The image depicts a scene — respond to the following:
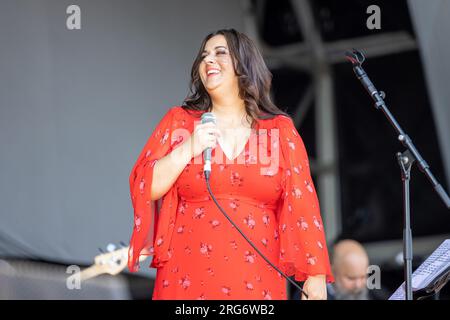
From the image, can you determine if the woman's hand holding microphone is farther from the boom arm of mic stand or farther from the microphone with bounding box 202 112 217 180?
the boom arm of mic stand

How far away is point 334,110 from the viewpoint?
8.84 m

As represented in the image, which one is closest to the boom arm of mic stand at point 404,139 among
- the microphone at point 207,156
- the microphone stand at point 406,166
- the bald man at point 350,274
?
the microphone stand at point 406,166

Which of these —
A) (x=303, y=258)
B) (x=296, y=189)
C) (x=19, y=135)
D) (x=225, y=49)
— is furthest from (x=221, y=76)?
(x=19, y=135)

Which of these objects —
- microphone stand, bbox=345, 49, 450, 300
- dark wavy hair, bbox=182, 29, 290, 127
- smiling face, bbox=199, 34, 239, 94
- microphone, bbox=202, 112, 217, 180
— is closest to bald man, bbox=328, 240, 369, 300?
microphone stand, bbox=345, 49, 450, 300

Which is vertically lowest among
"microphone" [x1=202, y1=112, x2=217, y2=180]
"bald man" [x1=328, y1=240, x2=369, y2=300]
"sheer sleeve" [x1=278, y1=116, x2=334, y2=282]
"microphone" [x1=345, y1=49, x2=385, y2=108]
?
"bald man" [x1=328, y1=240, x2=369, y2=300]

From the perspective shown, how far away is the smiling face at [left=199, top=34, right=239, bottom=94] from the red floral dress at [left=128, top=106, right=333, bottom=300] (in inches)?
7.9

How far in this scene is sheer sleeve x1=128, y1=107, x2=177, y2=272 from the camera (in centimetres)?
303

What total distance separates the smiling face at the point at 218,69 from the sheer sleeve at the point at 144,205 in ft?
0.76

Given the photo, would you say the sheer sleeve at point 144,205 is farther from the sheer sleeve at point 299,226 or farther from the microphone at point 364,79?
the microphone at point 364,79

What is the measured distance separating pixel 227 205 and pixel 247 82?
17.0 inches

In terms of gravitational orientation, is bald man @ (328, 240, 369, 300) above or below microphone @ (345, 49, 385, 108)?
below

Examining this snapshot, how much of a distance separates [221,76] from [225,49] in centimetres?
→ 10

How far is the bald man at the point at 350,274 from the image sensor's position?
18.5 feet
